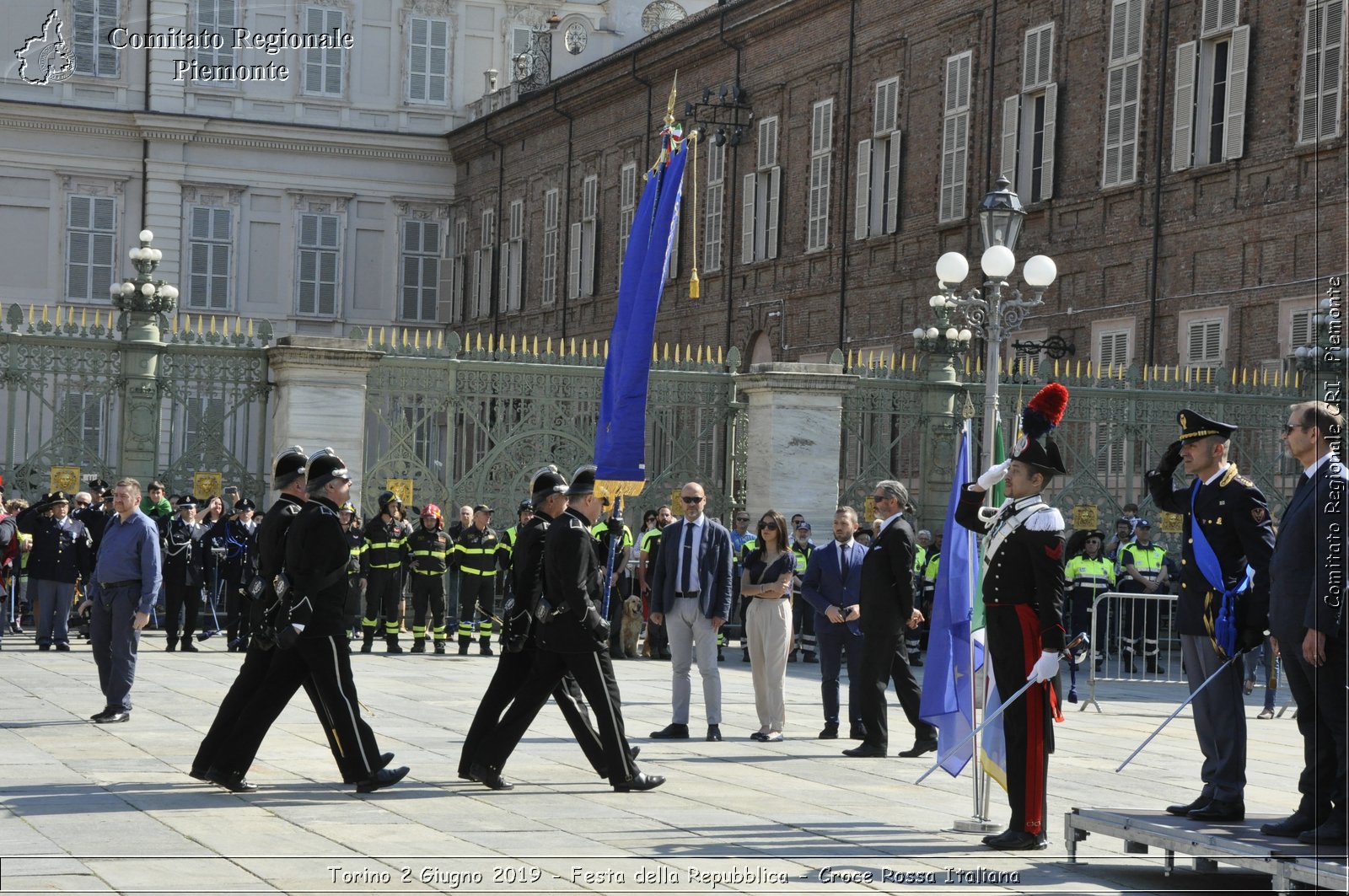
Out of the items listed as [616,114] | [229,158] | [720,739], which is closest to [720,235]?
[616,114]

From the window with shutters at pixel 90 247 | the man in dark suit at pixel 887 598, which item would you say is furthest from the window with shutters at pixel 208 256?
the man in dark suit at pixel 887 598

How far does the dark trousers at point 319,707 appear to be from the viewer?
398 inches

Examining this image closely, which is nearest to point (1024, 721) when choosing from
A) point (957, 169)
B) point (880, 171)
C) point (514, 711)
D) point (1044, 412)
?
point (1044, 412)

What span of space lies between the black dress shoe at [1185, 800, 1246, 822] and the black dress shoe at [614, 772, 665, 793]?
3.09 metres

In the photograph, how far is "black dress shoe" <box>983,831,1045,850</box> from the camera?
9102 millimetres

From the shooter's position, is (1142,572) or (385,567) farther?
(1142,572)

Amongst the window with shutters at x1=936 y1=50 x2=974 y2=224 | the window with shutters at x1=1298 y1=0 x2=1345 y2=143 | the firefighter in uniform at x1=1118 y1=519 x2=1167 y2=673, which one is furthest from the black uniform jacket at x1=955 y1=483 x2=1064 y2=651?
the window with shutters at x1=936 y1=50 x2=974 y2=224

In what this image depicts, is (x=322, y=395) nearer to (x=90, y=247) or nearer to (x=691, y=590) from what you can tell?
(x=691, y=590)

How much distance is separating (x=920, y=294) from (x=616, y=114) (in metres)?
12.8

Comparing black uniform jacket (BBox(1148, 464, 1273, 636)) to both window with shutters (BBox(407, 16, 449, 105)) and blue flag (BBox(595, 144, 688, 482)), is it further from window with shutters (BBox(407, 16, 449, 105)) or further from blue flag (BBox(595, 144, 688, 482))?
window with shutters (BBox(407, 16, 449, 105))

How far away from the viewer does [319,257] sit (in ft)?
152

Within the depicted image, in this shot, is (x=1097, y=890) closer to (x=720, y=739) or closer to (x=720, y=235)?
(x=720, y=739)

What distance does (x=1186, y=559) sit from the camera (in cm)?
938

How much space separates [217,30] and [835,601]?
34891mm
